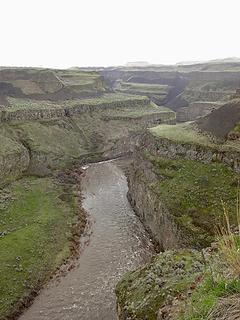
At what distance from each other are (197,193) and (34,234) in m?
13.8

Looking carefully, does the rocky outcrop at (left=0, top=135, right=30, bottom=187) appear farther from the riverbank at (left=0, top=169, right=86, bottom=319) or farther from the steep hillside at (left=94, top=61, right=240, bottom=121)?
the steep hillside at (left=94, top=61, right=240, bottom=121)

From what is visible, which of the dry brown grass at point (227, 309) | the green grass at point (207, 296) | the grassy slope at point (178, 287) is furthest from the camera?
the grassy slope at point (178, 287)

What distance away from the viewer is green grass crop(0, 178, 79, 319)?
28.4 meters

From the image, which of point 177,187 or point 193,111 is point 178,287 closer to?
point 177,187

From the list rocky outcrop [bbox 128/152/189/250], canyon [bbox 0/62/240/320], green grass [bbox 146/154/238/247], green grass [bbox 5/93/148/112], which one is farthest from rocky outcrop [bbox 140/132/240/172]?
green grass [bbox 5/93/148/112]

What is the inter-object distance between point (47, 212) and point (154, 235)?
435 inches

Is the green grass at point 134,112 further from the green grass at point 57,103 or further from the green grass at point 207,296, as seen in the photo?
the green grass at point 207,296

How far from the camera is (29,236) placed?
34688mm

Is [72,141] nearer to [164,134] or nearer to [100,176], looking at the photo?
[100,176]

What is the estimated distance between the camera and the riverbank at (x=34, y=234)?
28.0 m

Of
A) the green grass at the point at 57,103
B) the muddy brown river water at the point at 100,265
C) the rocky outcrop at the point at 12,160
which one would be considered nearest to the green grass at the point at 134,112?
the green grass at the point at 57,103

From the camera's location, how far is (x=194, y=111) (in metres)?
97.3

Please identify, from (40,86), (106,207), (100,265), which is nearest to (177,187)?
(100,265)

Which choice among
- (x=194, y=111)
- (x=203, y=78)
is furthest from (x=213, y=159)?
(x=203, y=78)
